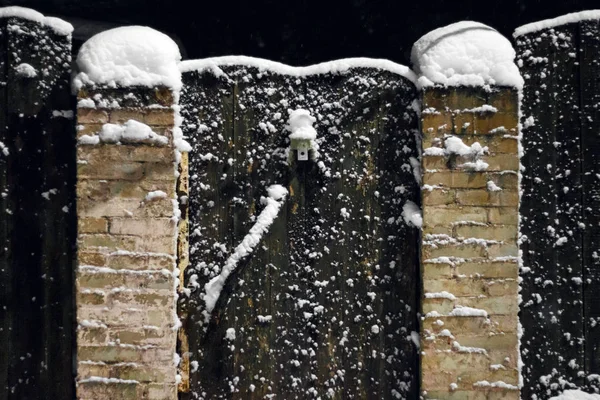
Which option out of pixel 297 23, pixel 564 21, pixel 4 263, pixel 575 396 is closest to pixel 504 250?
pixel 575 396

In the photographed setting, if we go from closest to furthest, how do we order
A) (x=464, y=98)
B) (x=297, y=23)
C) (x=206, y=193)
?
1. (x=464, y=98)
2. (x=206, y=193)
3. (x=297, y=23)

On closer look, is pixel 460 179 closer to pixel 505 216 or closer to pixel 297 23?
pixel 505 216

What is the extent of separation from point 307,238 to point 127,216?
80 centimetres

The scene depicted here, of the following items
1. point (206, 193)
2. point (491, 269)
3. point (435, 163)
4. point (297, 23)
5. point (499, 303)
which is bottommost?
point (499, 303)

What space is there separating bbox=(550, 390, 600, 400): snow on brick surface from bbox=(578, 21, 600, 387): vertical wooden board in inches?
3.8

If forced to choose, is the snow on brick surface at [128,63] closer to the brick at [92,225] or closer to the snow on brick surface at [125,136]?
the snow on brick surface at [125,136]

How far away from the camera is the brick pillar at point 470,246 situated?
1902 mm

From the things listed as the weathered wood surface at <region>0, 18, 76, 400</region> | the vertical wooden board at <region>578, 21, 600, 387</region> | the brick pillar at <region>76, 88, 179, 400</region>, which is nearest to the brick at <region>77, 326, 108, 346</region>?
the brick pillar at <region>76, 88, 179, 400</region>

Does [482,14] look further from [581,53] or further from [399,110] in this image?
[399,110]

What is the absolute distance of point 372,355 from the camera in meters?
2.07

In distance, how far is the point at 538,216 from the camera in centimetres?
209

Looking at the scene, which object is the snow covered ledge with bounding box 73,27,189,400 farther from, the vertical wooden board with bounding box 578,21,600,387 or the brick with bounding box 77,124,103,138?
the vertical wooden board with bounding box 578,21,600,387

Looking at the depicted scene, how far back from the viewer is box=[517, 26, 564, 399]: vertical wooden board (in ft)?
6.79

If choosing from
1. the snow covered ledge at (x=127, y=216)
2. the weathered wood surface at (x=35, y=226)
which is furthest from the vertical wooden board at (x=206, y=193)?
the weathered wood surface at (x=35, y=226)
